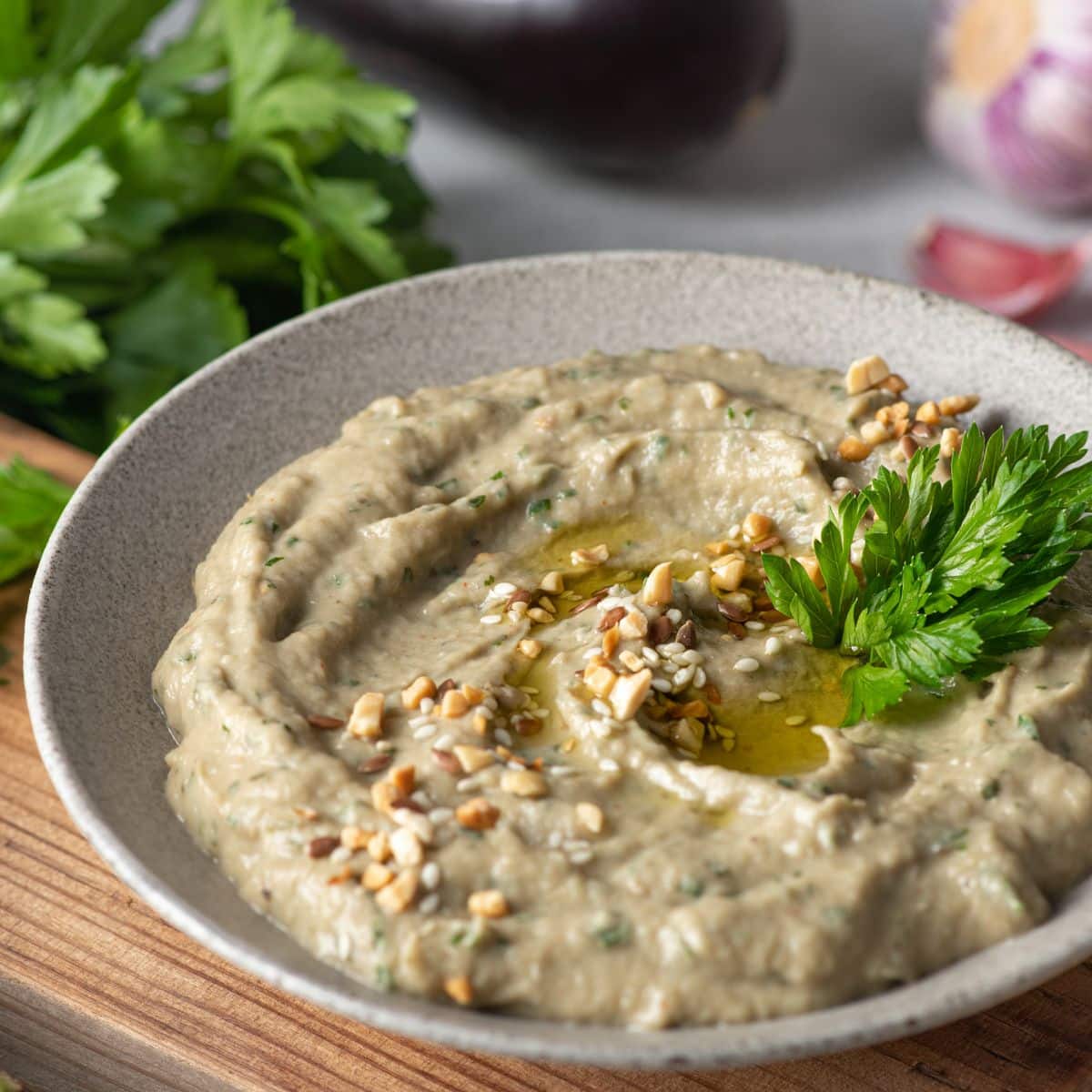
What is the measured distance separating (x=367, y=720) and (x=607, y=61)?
14.1ft

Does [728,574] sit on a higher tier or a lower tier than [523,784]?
higher

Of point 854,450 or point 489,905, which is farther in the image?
point 854,450

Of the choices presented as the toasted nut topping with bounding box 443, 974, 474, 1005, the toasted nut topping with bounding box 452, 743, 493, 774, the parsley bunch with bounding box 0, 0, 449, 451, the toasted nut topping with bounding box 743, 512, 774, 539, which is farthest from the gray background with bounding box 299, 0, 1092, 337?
the toasted nut topping with bounding box 443, 974, 474, 1005

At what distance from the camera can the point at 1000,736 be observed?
3.12 metres

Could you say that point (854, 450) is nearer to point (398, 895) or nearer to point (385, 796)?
point (385, 796)

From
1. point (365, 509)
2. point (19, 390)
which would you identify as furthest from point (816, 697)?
point (19, 390)

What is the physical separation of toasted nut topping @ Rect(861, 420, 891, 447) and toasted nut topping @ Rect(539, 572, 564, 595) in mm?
894

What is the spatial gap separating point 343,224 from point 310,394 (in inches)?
41.3

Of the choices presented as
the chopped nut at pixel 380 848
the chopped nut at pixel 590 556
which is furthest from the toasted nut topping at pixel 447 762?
the chopped nut at pixel 590 556

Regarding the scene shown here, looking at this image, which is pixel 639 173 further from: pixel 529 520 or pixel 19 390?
pixel 529 520

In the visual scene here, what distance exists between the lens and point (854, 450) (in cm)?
384

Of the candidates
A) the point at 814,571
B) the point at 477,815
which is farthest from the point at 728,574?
the point at 477,815

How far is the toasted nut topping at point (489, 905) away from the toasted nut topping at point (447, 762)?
309 millimetres

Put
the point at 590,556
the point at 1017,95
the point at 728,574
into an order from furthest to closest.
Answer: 1. the point at 1017,95
2. the point at 590,556
3. the point at 728,574
